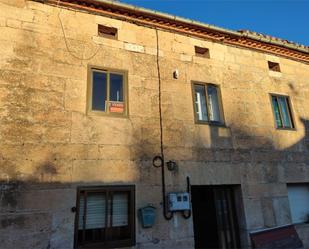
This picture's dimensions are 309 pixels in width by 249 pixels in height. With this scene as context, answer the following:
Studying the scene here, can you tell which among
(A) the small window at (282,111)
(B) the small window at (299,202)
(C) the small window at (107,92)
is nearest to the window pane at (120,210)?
(C) the small window at (107,92)

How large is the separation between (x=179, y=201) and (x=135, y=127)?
175 centimetres

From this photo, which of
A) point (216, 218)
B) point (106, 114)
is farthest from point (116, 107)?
point (216, 218)

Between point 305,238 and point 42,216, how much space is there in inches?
236

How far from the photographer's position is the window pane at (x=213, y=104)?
6.47 m

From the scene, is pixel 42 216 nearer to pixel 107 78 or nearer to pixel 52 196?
pixel 52 196

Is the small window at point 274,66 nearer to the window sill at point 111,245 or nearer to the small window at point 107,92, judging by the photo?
the small window at point 107,92

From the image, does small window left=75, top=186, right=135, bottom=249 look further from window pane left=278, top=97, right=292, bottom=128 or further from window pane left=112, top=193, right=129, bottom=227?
window pane left=278, top=97, right=292, bottom=128

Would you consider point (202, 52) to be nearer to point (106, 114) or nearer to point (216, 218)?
point (106, 114)

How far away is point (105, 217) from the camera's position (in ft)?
15.9

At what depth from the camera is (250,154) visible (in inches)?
253

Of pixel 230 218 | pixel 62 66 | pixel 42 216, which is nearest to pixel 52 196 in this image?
pixel 42 216

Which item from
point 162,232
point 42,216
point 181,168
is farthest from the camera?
point 181,168

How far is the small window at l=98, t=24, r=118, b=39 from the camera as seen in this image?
19.7 ft

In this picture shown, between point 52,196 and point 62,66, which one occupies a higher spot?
point 62,66
